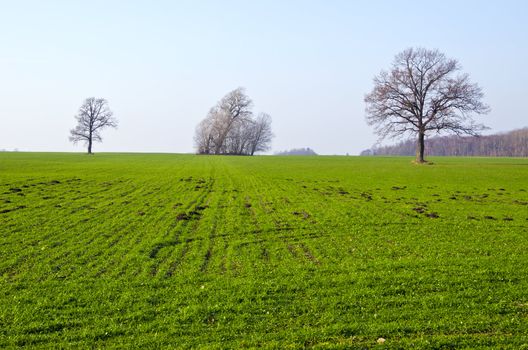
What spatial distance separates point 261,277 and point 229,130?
131 meters

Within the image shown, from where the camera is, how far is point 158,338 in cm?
741

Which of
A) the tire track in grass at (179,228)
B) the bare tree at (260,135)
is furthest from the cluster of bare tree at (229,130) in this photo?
the tire track in grass at (179,228)

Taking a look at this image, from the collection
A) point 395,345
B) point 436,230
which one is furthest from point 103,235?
point 436,230

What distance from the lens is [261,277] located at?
10695 millimetres

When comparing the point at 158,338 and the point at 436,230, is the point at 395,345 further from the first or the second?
the point at 436,230

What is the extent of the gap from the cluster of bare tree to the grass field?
114 metres

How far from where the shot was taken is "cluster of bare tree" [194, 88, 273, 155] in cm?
13388

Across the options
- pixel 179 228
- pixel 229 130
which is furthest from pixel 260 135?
pixel 179 228

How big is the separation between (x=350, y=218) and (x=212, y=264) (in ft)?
29.9

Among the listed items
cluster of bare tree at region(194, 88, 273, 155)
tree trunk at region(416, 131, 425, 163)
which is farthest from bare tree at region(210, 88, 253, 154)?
tree trunk at region(416, 131, 425, 163)

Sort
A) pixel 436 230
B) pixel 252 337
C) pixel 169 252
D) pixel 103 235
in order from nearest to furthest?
pixel 252 337 < pixel 169 252 < pixel 103 235 < pixel 436 230

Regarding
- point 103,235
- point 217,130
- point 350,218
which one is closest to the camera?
point 103,235

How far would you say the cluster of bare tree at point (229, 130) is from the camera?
133875 millimetres

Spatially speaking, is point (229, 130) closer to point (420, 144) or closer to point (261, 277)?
point (420, 144)
